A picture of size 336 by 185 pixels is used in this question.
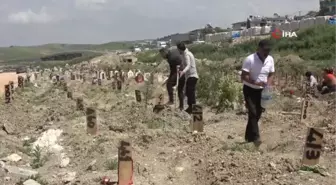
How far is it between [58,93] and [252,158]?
→ 528 inches

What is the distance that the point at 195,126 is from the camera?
30.8 ft

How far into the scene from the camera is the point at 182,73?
479 inches

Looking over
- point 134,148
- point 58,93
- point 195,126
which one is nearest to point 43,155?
point 134,148

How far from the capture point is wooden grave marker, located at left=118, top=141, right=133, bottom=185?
21.0 feet

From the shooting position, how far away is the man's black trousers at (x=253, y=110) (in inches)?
342

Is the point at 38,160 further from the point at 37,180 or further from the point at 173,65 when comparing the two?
the point at 173,65

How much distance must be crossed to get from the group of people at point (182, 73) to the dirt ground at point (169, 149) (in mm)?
610

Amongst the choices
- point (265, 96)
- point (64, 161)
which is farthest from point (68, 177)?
point (265, 96)

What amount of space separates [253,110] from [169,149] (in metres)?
1.37

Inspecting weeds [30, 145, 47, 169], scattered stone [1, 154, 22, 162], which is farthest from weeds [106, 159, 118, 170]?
scattered stone [1, 154, 22, 162]

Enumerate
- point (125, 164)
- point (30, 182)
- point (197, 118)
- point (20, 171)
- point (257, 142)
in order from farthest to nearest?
point (197, 118)
point (257, 142)
point (20, 171)
point (30, 182)
point (125, 164)

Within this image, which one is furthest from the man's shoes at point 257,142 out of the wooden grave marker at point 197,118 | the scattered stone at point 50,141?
the scattered stone at point 50,141

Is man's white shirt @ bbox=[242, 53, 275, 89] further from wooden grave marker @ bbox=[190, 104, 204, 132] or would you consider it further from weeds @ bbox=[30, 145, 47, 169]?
weeds @ bbox=[30, 145, 47, 169]

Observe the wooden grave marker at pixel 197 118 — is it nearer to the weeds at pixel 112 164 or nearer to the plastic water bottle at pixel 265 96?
the plastic water bottle at pixel 265 96
